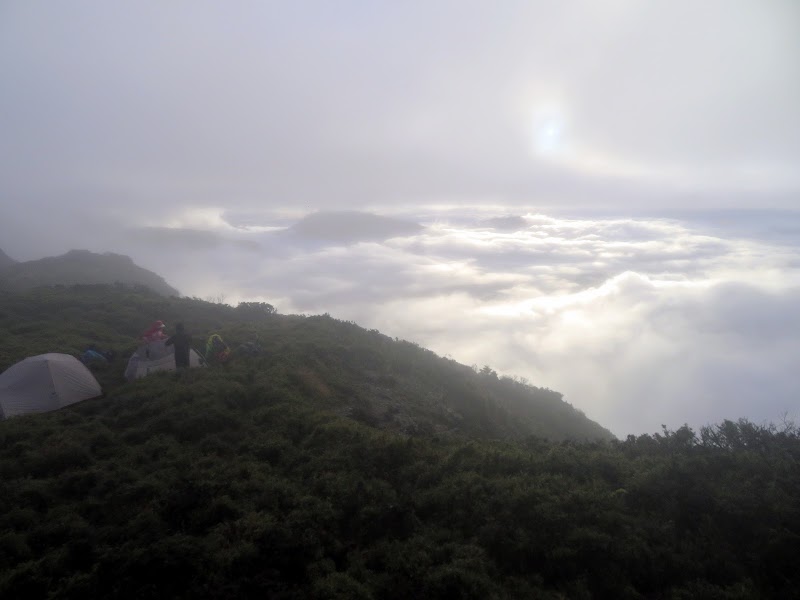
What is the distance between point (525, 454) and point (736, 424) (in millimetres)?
6907

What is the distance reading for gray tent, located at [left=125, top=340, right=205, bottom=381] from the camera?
51.9 ft

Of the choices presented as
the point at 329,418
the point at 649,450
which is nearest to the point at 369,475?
the point at 329,418

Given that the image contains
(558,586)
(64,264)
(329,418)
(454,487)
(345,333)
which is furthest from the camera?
(64,264)

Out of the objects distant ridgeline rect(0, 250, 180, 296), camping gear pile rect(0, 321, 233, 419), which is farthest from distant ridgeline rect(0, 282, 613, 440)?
distant ridgeline rect(0, 250, 180, 296)

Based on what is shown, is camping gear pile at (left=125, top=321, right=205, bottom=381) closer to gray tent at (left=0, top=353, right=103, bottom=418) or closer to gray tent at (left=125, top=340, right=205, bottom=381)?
gray tent at (left=125, top=340, right=205, bottom=381)

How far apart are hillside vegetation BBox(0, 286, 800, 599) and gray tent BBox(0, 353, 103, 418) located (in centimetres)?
108

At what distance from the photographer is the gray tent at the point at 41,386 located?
1309 centimetres

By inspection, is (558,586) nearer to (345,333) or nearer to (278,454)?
(278,454)

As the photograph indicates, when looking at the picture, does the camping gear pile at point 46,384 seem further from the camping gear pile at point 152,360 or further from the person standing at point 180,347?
the person standing at point 180,347

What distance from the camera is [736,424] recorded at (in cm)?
1279

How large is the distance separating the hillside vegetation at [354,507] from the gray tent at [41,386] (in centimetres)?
108

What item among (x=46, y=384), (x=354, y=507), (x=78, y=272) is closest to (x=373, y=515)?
(x=354, y=507)

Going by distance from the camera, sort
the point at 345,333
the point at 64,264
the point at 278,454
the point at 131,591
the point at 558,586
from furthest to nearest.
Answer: the point at 64,264 < the point at 345,333 < the point at 278,454 < the point at 558,586 < the point at 131,591

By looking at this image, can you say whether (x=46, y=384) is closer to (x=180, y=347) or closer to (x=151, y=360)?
(x=151, y=360)
